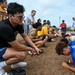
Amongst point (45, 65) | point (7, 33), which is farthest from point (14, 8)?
point (45, 65)

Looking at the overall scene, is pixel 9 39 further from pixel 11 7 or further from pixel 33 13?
pixel 33 13

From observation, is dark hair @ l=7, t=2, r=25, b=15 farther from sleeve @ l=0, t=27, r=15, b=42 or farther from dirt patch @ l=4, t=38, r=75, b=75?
dirt patch @ l=4, t=38, r=75, b=75

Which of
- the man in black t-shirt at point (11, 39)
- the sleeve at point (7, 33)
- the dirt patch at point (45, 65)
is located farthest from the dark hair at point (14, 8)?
the dirt patch at point (45, 65)

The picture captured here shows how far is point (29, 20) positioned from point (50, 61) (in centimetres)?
341

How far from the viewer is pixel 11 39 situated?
4223 mm

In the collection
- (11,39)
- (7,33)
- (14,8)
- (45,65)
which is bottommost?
(45,65)

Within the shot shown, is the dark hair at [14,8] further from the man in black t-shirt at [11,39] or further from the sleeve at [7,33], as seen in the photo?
the sleeve at [7,33]

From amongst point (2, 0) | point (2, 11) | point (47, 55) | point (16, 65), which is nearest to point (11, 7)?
point (16, 65)

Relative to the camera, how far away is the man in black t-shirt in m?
4.22

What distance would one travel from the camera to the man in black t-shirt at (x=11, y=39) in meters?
4.22

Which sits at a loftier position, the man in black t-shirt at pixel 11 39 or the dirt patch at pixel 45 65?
the man in black t-shirt at pixel 11 39

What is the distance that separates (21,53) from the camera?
4570 mm

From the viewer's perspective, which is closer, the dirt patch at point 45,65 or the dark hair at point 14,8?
the dark hair at point 14,8

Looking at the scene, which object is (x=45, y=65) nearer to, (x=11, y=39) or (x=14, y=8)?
(x=11, y=39)
